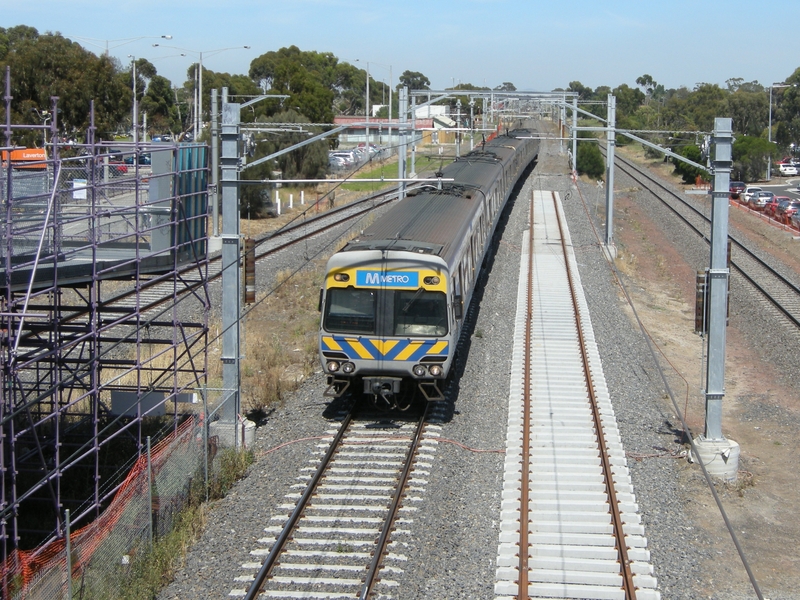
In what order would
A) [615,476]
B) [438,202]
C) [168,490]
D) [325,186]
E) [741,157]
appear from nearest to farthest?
[168,490] → [615,476] → [438,202] → [325,186] → [741,157]

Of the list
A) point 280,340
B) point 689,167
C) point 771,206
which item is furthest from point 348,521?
point 689,167

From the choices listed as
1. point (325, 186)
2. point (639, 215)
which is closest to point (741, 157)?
point (639, 215)

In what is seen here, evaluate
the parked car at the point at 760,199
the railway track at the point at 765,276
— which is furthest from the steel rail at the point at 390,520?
the parked car at the point at 760,199

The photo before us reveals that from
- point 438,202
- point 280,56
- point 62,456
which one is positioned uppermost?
point 280,56

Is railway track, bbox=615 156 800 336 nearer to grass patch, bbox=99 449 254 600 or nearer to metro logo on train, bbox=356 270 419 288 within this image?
metro logo on train, bbox=356 270 419 288

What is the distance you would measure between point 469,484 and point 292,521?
8.06 feet

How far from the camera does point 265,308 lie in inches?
850

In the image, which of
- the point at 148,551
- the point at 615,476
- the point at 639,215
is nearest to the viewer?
the point at 148,551

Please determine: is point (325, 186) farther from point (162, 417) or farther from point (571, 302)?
point (162, 417)

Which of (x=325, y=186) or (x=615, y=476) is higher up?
(x=325, y=186)

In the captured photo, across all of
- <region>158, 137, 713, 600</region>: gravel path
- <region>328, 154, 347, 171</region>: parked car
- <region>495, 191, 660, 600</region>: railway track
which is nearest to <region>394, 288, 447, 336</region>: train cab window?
<region>158, 137, 713, 600</region>: gravel path

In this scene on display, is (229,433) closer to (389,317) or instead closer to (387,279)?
(389,317)

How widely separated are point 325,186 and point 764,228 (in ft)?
69.1

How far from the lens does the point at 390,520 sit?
9961 mm
